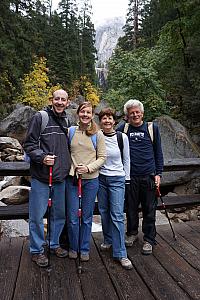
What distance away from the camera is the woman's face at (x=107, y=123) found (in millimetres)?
3650

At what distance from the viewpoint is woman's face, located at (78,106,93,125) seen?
11.4 ft

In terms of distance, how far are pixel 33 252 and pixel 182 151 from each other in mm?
7579

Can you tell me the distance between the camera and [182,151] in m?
10.2

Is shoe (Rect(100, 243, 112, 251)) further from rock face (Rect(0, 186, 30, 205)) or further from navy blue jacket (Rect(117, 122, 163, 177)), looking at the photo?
rock face (Rect(0, 186, 30, 205))

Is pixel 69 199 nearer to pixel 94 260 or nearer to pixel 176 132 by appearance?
pixel 94 260

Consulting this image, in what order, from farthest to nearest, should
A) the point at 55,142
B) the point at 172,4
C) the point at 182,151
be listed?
the point at 172,4 → the point at 182,151 → the point at 55,142

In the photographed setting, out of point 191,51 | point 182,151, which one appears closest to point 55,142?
point 182,151

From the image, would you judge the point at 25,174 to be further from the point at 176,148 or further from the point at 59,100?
the point at 176,148

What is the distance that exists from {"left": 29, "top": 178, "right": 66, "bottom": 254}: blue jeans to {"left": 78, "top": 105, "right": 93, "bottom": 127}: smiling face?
703 mm

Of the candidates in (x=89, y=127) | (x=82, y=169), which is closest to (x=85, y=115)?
(x=89, y=127)

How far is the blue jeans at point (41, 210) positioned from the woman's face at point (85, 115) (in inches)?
28.2

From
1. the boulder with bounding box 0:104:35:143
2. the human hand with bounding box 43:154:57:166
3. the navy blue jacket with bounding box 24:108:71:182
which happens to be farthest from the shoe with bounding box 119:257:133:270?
the boulder with bounding box 0:104:35:143

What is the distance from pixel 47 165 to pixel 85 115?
0.69 m

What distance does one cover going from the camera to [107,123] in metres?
3.66
